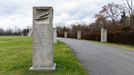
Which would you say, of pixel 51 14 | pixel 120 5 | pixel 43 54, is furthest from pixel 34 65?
pixel 120 5

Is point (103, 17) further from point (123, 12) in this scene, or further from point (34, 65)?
point (34, 65)

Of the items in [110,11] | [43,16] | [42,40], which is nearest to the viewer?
[42,40]

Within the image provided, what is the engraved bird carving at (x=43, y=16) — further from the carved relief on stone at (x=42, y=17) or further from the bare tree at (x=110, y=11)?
the bare tree at (x=110, y=11)

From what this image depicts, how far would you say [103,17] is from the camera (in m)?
60.1

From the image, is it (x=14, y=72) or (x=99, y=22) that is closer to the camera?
(x=14, y=72)

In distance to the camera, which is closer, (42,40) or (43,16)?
(42,40)

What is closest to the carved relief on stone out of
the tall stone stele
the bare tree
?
the tall stone stele

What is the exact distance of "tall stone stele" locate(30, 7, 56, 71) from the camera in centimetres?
1196

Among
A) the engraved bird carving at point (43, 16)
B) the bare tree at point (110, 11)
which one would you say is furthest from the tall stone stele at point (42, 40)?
the bare tree at point (110, 11)

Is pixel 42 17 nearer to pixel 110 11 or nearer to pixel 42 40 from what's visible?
pixel 42 40

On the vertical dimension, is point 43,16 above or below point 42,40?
above

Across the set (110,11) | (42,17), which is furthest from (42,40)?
(110,11)

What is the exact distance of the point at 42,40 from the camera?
12.0 metres

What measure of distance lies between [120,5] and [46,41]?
48.2 meters
